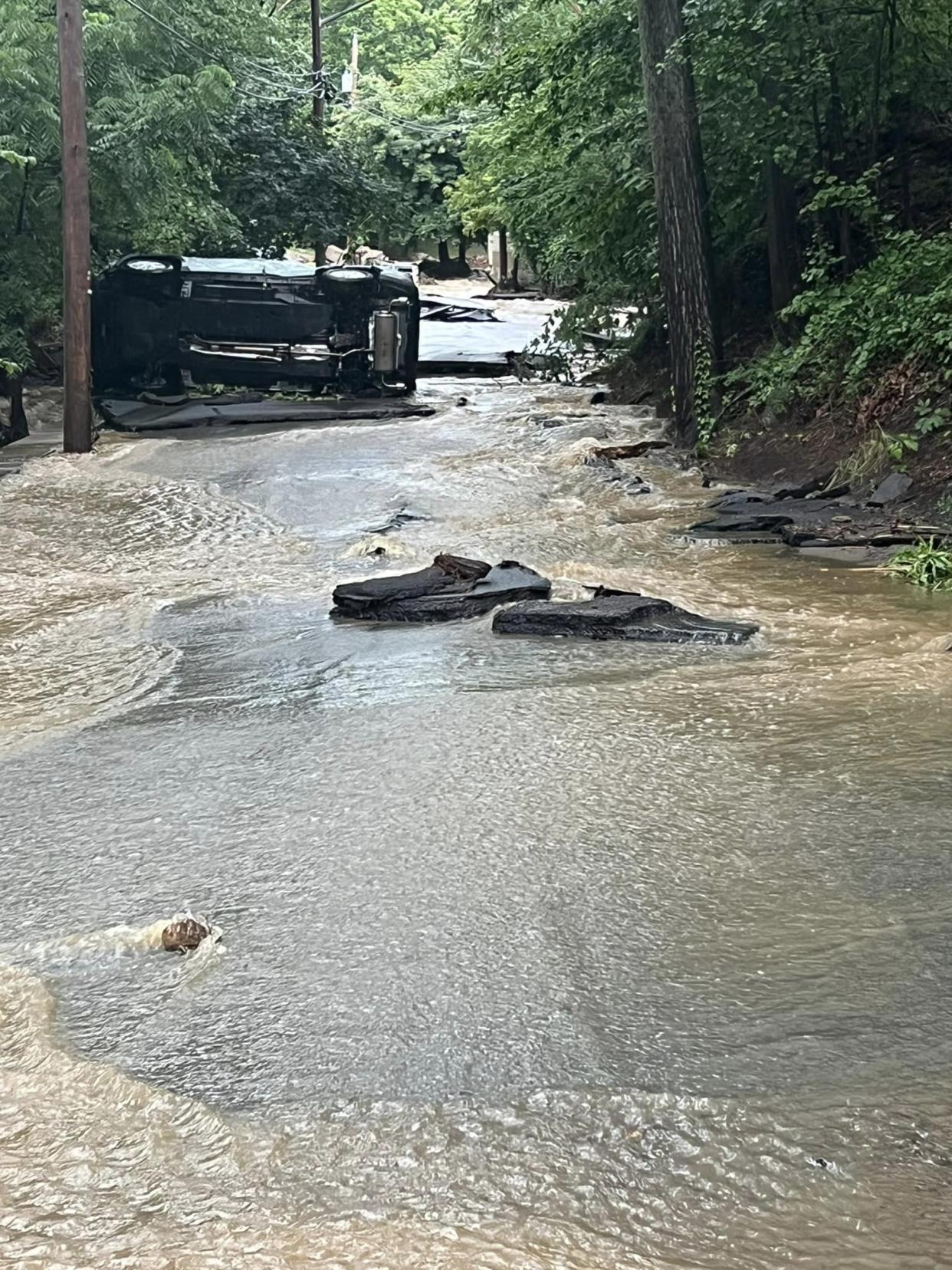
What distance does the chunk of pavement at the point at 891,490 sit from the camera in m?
10.0

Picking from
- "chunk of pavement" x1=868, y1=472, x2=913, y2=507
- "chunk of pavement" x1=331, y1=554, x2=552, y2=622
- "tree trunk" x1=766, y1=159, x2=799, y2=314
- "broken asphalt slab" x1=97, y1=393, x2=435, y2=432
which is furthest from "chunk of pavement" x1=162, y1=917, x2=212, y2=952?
"broken asphalt slab" x1=97, y1=393, x2=435, y2=432

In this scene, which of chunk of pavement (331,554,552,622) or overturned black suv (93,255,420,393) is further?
overturned black suv (93,255,420,393)

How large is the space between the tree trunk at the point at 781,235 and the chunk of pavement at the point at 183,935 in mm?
11774

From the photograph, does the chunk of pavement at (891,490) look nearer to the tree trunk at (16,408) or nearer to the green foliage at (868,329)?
the green foliage at (868,329)

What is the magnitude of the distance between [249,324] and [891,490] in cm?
1141

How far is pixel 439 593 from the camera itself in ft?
25.5

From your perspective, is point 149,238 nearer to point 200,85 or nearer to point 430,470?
point 200,85

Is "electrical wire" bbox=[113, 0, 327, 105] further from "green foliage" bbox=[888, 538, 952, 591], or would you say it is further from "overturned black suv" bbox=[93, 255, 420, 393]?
"green foliage" bbox=[888, 538, 952, 591]

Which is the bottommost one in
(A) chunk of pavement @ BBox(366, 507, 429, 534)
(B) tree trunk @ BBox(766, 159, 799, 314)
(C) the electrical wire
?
(A) chunk of pavement @ BBox(366, 507, 429, 534)

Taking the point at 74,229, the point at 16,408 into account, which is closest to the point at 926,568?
the point at 74,229

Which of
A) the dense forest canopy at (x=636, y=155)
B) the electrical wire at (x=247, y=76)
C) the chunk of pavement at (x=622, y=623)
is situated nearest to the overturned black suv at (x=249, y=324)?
the dense forest canopy at (x=636, y=155)

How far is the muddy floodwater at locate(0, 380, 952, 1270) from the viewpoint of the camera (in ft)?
8.49

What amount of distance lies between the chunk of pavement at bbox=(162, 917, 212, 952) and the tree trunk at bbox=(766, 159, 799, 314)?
38.6ft

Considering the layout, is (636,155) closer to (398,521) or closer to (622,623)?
(398,521)
